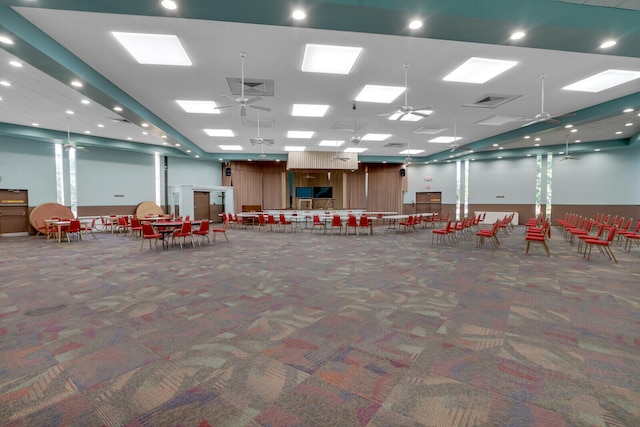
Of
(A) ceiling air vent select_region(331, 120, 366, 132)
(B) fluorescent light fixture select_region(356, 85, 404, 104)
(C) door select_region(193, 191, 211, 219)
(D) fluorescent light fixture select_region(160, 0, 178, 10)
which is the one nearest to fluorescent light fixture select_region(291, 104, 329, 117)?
(A) ceiling air vent select_region(331, 120, 366, 132)

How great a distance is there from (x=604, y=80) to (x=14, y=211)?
20.0m

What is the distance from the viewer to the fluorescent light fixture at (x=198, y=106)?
26.9 feet

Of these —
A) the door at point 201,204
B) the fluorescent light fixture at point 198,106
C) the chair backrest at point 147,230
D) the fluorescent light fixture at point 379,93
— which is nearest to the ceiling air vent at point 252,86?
the fluorescent light fixture at point 198,106

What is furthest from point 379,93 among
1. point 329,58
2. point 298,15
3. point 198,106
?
point 198,106

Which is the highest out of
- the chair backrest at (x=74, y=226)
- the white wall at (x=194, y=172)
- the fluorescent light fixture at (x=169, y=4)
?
the fluorescent light fixture at (x=169, y=4)

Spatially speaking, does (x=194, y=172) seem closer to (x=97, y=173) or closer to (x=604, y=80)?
(x=97, y=173)

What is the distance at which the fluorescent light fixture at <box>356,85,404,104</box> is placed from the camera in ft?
23.2

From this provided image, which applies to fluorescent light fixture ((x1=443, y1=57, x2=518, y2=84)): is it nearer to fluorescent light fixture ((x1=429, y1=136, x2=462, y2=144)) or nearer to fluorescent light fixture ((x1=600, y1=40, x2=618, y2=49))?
fluorescent light fixture ((x1=600, y1=40, x2=618, y2=49))

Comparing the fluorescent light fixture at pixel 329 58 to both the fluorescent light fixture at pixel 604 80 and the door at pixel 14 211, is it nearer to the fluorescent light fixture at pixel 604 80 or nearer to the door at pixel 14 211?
the fluorescent light fixture at pixel 604 80

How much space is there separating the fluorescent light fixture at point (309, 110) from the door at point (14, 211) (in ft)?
39.4

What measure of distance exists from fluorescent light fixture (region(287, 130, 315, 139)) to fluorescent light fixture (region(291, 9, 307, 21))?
778 cm

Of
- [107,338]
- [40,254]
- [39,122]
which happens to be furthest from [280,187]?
[107,338]

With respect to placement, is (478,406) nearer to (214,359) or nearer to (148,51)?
(214,359)

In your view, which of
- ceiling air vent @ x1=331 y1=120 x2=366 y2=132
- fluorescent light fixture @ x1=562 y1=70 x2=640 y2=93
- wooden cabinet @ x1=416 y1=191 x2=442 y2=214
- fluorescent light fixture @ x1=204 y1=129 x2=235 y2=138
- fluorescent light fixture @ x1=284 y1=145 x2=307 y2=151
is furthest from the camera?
wooden cabinet @ x1=416 y1=191 x2=442 y2=214
